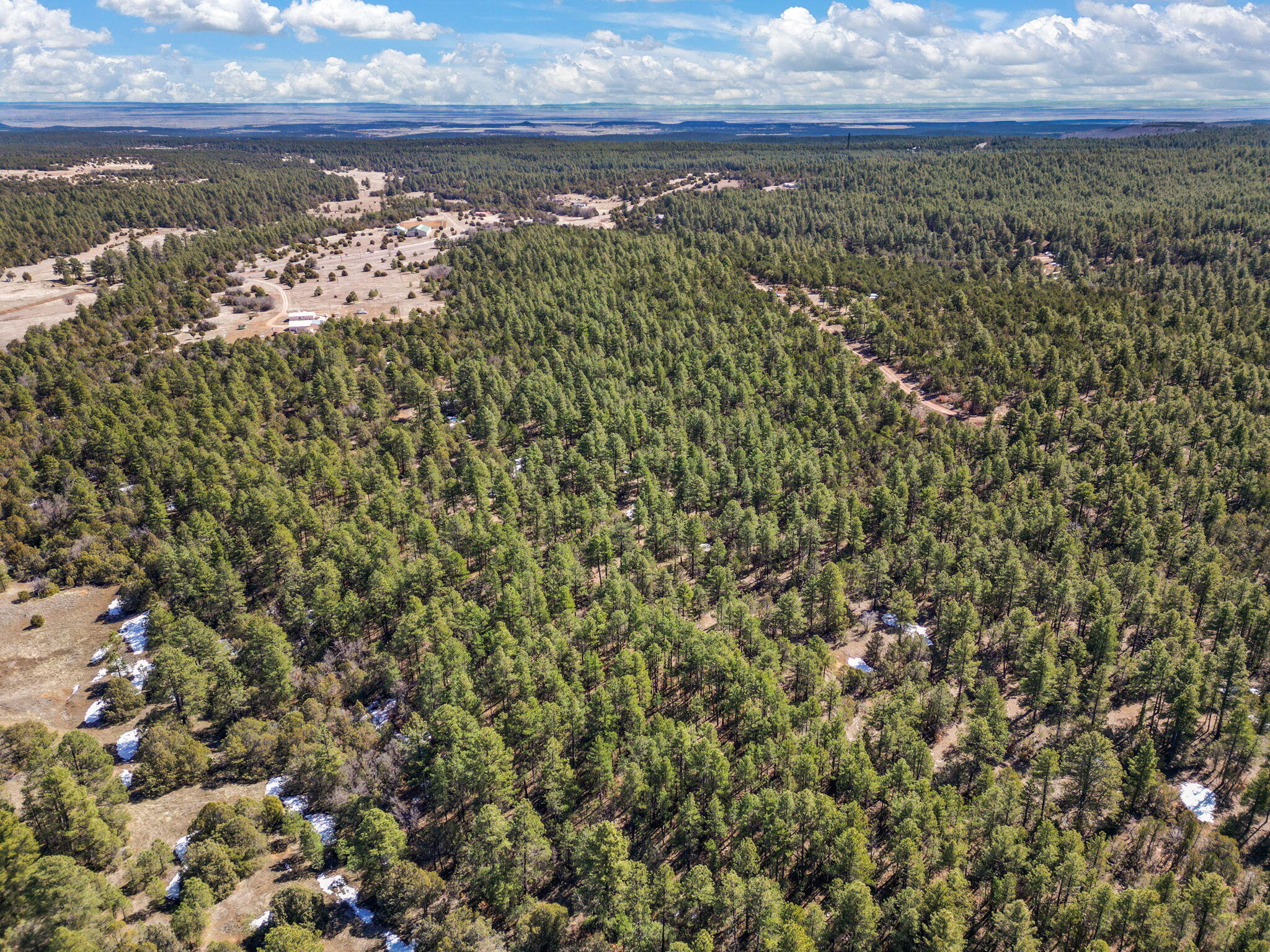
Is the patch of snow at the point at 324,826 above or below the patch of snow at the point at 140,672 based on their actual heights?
below

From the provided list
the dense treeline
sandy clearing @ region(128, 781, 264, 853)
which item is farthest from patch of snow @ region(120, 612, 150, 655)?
sandy clearing @ region(128, 781, 264, 853)

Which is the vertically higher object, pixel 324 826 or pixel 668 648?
pixel 668 648

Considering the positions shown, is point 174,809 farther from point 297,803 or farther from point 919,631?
point 919,631

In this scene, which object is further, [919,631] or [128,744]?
[919,631]

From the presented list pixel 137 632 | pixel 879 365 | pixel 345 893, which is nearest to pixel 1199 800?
pixel 345 893

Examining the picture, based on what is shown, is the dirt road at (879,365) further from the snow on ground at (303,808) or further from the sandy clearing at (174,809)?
the sandy clearing at (174,809)

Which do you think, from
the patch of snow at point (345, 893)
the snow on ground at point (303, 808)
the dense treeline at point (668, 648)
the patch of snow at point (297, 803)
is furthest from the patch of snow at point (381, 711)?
the patch of snow at point (345, 893)

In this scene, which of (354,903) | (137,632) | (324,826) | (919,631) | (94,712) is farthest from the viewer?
(919,631)
